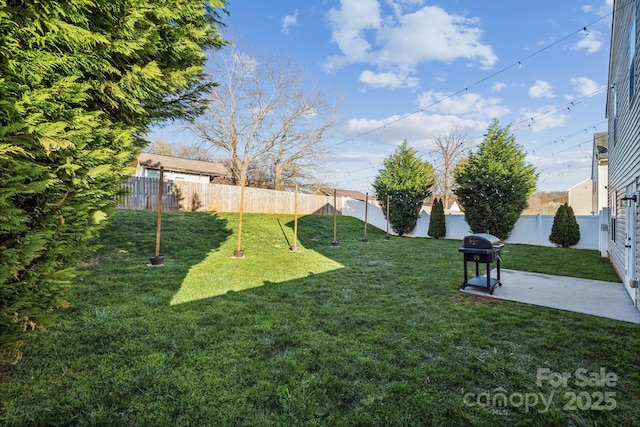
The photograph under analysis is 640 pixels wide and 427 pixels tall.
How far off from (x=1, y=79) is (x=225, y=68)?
1929 cm

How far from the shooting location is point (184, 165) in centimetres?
1941

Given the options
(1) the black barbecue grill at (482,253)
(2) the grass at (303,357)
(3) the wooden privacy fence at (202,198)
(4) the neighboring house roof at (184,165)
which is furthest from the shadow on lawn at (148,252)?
(4) the neighboring house roof at (184,165)

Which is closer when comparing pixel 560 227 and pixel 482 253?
pixel 482 253

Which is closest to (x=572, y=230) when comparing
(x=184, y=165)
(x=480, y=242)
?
(x=480, y=242)

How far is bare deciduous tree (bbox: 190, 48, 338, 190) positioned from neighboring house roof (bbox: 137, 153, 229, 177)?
1.07 meters

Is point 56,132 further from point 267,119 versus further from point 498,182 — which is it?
point 267,119

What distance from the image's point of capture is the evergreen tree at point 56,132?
5.37 ft

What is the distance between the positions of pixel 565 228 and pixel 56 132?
13.6 m

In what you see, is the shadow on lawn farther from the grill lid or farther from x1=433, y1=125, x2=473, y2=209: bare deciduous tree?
x1=433, y1=125, x2=473, y2=209: bare deciduous tree

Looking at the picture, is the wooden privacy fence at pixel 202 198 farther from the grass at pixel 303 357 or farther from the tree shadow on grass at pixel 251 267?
the grass at pixel 303 357

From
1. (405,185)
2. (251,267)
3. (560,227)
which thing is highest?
(405,185)

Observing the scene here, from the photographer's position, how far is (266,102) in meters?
19.8

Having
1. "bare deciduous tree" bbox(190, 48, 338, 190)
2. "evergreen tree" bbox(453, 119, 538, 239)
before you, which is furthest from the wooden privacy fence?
"evergreen tree" bbox(453, 119, 538, 239)

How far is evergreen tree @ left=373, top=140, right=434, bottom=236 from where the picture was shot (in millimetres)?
14508
